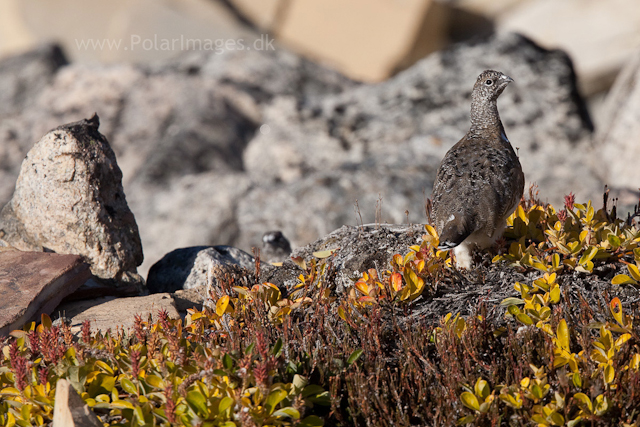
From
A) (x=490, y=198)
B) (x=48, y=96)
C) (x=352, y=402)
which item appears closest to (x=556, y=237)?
(x=490, y=198)

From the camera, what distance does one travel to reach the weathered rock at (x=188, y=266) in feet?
20.2

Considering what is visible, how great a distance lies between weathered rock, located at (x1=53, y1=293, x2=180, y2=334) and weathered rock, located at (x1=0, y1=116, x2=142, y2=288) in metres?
0.58

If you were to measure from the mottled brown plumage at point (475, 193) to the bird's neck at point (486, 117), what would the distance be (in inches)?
3.1

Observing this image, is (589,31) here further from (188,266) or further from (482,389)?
(482,389)

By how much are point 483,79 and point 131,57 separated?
18.9 m

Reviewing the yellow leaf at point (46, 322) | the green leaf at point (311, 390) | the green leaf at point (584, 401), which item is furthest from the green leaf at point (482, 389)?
the yellow leaf at point (46, 322)

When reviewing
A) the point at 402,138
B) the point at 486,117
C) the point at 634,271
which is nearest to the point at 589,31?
the point at 402,138

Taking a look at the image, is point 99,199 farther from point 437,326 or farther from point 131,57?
point 131,57

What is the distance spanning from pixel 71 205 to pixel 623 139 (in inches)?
431

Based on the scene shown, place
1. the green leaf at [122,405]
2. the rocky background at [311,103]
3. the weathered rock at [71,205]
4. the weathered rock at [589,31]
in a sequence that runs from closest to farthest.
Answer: the green leaf at [122,405]
the weathered rock at [71,205]
the rocky background at [311,103]
the weathered rock at [589,31]

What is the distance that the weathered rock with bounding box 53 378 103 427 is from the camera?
3.23 meters

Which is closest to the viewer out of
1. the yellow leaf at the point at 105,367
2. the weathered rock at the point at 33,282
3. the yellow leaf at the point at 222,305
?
the yellow leaf at the point at 105,367

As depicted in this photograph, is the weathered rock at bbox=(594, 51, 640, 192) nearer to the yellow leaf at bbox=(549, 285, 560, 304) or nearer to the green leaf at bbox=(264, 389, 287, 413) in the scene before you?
the yellow leaf at bbox=(549, 285, 560, 304)

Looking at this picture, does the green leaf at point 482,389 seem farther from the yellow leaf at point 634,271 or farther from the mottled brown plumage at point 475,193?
the yellow leaf at point 634,271
